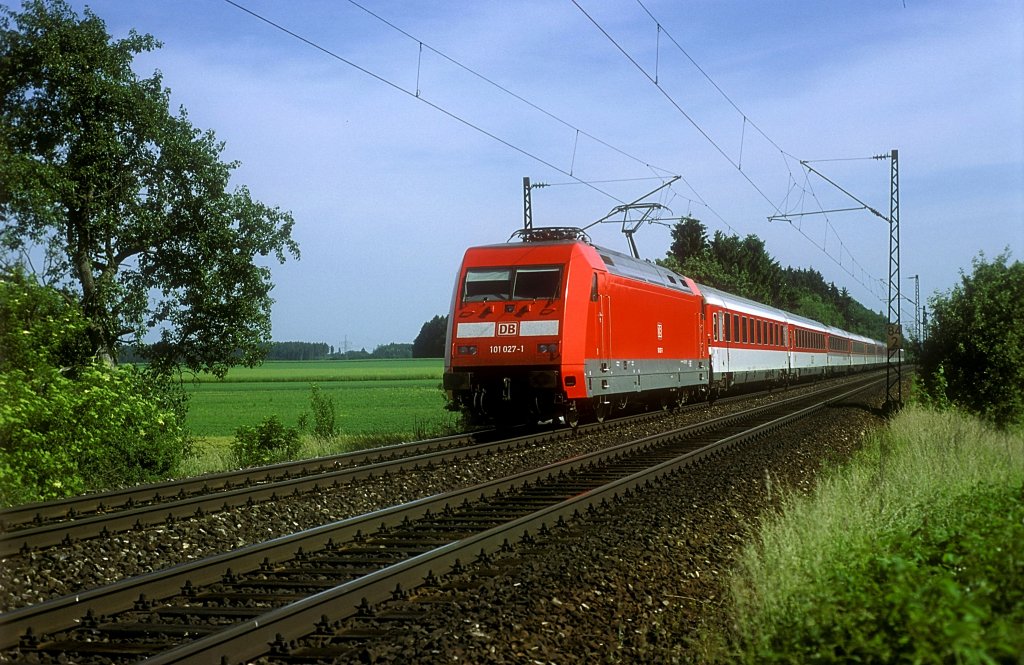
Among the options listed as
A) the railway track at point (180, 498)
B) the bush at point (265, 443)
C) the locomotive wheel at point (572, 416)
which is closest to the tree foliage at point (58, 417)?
the railway track at point (180, 498)

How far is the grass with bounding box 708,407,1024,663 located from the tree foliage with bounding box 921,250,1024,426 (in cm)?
1359

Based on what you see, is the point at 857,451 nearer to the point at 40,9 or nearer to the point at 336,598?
the point at 336,598

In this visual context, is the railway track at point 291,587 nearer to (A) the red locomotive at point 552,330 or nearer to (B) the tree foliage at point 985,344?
(A) the red locomotive at point 552,330

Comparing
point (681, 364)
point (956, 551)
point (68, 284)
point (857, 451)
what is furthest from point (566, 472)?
point (68, 284)

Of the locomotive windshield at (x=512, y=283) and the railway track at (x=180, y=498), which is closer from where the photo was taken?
the railway track at (x=180, y=498)

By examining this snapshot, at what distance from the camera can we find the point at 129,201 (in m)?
22.1

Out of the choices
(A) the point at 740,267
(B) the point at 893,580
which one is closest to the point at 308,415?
(B) the point at 893,580

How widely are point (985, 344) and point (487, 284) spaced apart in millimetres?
11818

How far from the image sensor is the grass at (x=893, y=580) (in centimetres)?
369

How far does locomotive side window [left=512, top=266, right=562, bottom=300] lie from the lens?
1784cm

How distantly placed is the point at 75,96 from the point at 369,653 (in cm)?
1947

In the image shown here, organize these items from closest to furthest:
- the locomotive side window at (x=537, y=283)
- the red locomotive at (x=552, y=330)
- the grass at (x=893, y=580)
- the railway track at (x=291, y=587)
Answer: the grass at (x=893, y=580)
the railway track at (x=291, y=587)
the red locomotive at (x=552, y=330)
the locomotive side window at (x=537, y=283)

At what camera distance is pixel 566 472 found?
44.6 ft

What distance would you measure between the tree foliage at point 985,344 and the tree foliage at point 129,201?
53.0 ft
